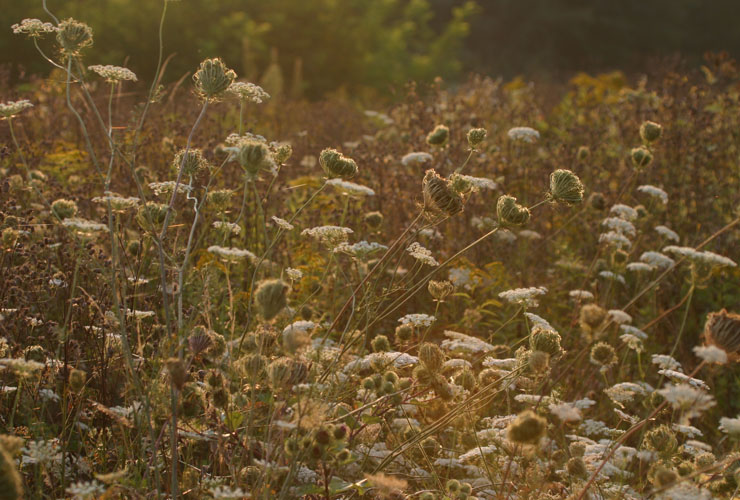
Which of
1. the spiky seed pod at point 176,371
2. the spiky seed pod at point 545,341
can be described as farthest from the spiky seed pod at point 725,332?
the spiky seed pod at point 176,371

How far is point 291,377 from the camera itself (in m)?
1.85

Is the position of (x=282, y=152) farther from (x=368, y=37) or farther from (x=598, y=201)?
(x=368, y=37)

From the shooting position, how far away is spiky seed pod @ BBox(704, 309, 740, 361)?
5.53 ft

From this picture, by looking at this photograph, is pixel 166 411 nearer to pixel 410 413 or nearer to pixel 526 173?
pixel 410 413

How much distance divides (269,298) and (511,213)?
32.8 inches

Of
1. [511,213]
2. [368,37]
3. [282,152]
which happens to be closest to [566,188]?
[511,213]

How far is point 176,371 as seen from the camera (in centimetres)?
159

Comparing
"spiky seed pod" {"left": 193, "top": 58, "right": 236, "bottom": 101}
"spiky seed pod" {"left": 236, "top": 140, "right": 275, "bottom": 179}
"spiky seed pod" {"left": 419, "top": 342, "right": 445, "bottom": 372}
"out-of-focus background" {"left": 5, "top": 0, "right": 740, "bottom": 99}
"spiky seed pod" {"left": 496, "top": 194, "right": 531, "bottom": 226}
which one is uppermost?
"spiky seed pod" {"left": 193, "top": 58, "right": 236, "bottom": 101}

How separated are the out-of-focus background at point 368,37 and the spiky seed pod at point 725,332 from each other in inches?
89.0

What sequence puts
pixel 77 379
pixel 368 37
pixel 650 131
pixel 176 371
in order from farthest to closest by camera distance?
1. pixel 368 37
2. pixel 650 131
3. pixel 77 379
4. pixel 176 371

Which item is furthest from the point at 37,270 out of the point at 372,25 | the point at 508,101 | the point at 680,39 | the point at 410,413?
the point at 680,39

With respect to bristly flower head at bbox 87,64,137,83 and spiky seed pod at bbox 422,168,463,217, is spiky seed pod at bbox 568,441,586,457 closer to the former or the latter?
spiky seed pod at bbox 422,168,463,217

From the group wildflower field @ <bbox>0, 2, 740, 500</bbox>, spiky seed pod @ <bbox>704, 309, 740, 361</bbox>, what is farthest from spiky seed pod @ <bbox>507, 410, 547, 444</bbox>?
spiky seed pod @ <bbox>704, 309, 740, 361</bbox>

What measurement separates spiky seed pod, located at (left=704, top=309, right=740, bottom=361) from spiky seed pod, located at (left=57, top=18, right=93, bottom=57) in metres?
1.88
